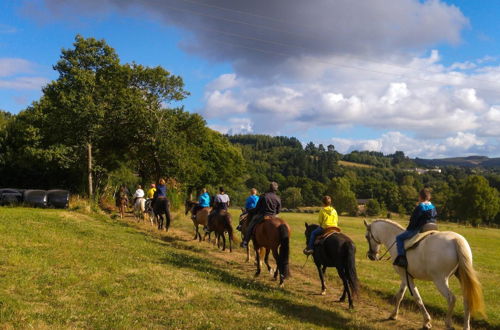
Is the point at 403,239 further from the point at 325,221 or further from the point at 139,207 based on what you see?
the point at 139,207

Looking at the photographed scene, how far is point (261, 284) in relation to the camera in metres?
12.8

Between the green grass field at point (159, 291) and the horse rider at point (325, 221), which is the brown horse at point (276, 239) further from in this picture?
the horse rider at point (325, 221)

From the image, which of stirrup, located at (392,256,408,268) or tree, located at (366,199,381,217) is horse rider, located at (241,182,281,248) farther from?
tree, located at (366,199,381,217)

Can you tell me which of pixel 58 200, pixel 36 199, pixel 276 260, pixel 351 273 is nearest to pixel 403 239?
pixel 351 273

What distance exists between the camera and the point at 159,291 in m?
10.0

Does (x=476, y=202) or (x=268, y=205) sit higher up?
(x=268, y=205)

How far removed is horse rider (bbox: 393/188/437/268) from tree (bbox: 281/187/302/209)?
13237cm

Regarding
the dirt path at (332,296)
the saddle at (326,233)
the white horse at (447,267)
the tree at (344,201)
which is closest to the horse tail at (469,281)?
the white horse at (447,267)

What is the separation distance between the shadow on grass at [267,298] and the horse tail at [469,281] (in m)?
2.41

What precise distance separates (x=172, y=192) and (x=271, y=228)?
2712 centimetres

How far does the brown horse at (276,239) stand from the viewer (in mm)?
12711

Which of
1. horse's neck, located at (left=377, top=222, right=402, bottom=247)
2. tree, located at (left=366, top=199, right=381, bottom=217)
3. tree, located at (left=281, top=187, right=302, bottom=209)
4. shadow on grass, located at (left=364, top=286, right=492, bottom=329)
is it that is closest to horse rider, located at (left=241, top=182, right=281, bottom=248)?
horse's neck, located at (left=377, top=222, right=402, bottom=247)

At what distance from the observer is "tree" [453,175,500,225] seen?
7975cm

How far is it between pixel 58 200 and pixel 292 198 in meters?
118
